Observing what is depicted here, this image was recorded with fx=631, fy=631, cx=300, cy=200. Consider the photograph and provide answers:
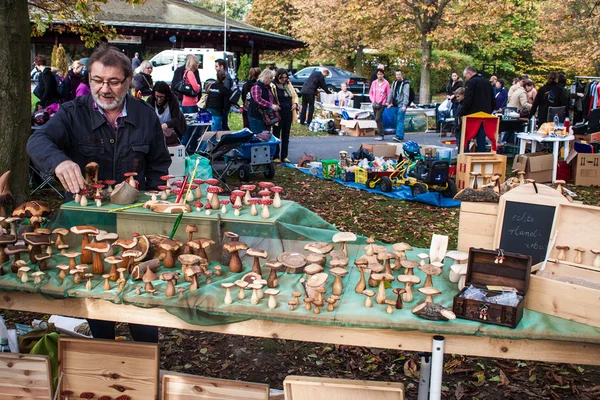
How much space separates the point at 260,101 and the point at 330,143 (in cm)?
489

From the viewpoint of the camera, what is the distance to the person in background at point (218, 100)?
1124 centimetres

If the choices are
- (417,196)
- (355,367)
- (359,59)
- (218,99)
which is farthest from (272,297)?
(359,59)

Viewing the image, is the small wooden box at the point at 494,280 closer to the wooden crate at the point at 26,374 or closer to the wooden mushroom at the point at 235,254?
the wooden mushroom at the point at 235,254

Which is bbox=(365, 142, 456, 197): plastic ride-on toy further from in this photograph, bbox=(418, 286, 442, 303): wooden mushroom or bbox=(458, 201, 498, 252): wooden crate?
bbox=(418, 286, 442, 303): wooden mushroom

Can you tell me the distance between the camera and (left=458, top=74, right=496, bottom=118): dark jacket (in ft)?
34.8

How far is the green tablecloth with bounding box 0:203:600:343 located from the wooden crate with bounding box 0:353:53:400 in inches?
15.0

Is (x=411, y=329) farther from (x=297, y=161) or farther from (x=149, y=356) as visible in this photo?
(x=297, y=161)

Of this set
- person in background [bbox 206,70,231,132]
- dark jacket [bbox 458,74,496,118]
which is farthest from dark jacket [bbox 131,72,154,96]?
dark jacket [bbox 458,74,496,118]

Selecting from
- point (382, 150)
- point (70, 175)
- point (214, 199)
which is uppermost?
point (70, 175)

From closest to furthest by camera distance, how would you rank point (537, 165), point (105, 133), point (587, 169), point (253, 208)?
point (253, 208) → point (105, 133) → point (537, 165) → point (587, 169)

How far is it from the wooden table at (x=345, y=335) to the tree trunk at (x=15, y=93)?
307cm

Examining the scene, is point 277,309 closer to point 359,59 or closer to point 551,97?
point 551,97

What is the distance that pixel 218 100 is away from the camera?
11391mm

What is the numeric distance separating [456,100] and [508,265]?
13233mm
